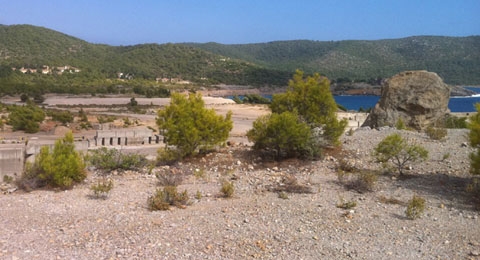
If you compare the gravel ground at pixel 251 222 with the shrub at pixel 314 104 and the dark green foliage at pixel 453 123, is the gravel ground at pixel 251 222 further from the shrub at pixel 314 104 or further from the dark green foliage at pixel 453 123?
the dark green foliage at pixel 453 123

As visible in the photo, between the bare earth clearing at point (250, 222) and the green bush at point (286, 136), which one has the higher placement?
the green bush at point (286, 136)

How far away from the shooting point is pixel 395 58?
158m

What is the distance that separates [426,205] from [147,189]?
6051 millimetres

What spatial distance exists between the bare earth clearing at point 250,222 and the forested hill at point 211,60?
66.6 meters

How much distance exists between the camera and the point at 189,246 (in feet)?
21.5

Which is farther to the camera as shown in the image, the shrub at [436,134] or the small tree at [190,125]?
the shrub at [436,134]

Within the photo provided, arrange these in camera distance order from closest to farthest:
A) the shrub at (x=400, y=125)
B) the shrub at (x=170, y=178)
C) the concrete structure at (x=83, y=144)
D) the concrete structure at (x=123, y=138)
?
the shrub at (x=170, y=178) → the concrete structure at (x=83, y=144) → the shrub at (x=400, y=125) → the concrete structure at (x=123, y=138)

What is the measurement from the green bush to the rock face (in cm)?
763

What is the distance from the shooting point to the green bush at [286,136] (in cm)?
1269

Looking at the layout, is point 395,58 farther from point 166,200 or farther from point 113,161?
point 166,200

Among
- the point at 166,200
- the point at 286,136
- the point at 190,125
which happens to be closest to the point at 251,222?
the point at 166,200

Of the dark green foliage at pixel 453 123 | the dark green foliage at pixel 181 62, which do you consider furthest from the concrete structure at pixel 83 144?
the dark green foliage at pixel 181 62

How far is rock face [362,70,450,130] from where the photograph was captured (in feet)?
62.6

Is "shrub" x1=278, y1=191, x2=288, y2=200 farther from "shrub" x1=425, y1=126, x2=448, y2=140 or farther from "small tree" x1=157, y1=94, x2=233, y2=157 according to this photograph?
"shrub" x1=425, y1=126, x2=448, y2=140
